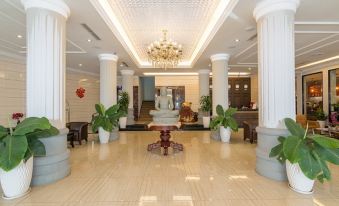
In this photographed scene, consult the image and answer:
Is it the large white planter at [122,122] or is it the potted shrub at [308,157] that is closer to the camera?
the potted shrub at [308,157]

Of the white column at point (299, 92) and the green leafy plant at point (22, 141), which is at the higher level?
the white column at point (299, 92)

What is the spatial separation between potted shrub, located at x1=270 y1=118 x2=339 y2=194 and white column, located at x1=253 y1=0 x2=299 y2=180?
0.49m

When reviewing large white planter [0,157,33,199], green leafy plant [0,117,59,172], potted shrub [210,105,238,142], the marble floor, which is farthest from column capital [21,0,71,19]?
potted shrub [210,105,238,142]

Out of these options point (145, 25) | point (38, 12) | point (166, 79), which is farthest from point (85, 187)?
point (166, 79)

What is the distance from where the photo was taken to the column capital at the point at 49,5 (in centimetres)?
364

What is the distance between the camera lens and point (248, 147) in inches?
256

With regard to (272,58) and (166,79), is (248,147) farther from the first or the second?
(166,79)

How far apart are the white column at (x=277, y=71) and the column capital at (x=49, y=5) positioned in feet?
11.6

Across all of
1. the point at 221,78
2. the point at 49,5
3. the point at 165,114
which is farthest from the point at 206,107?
the point at 49,5

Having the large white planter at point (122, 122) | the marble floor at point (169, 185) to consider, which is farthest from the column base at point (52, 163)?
the large white planter at point (122, 122)

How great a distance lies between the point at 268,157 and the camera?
377 centimetres

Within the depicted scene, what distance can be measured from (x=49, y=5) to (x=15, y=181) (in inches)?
113

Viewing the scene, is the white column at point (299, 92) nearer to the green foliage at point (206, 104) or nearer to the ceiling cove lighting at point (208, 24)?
the green foliage at point (206, 104)

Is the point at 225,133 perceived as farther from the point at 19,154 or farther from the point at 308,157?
the point at 19,154
